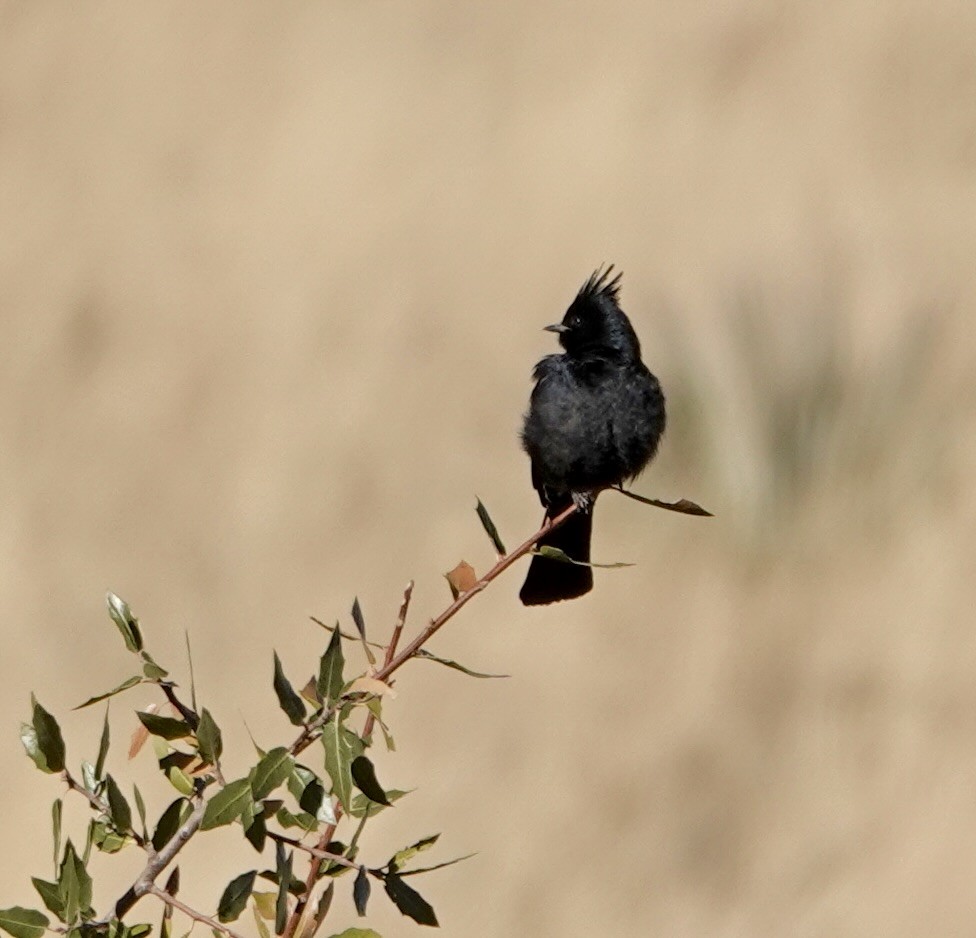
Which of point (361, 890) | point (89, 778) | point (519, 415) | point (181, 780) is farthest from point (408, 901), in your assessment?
point (519, 415)

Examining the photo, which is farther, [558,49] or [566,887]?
[558,49]

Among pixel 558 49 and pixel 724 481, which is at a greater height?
pixel 558 49

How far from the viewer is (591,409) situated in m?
4.28

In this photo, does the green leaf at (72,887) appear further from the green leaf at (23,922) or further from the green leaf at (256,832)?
the green leaf at (256,832)

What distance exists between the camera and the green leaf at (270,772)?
170 centimetres

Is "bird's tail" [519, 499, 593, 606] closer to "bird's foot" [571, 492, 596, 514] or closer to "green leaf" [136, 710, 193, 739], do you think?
"bird's foot" [571, 492, 596, 514]

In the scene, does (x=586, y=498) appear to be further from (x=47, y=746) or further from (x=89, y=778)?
(x=47, y=746)

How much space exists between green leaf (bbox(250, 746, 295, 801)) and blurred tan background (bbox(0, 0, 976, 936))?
19.0 ft

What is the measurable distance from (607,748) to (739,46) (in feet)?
12.2

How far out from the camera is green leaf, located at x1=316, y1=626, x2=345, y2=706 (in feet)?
5.73

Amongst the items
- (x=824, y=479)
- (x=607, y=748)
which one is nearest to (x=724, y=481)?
(x=824, y=479)

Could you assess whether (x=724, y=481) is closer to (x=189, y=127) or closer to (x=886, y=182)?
(x=886, y=182)

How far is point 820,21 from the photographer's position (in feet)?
30.1

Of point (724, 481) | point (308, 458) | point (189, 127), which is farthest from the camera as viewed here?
point (189, 127)
